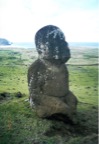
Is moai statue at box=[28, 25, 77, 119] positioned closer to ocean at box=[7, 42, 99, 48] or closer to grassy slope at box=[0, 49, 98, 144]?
grassy slope at box=[0, 49, 98, 144]

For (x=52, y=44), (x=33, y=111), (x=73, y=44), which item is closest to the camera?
(x=52, y=44)

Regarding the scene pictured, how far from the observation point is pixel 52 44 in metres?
4.95

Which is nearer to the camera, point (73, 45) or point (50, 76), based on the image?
point (50, 76)

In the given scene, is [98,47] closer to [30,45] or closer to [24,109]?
[30,45]

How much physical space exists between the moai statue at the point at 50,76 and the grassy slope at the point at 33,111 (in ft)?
0.85

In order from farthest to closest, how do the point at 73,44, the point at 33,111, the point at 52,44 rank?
the point at 73,44, the point at 33,111, the point at 52,44

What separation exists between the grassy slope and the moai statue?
0.26m

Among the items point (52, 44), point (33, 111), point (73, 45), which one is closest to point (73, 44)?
point (73, 45)

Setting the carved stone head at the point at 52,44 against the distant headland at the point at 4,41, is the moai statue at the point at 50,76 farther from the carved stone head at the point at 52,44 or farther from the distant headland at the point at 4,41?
the distant headland at the point at 4,41

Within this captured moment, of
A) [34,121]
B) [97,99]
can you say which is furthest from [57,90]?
[97,99]

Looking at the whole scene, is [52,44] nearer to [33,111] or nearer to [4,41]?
[33,111]

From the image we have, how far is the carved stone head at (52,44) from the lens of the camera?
493 cm

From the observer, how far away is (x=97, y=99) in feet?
19.2

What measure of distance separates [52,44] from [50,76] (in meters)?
0.57
